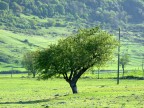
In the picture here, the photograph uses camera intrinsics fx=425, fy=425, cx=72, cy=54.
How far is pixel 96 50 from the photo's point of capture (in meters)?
70.8

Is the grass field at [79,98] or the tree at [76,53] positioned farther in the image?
the tree at [76,53]

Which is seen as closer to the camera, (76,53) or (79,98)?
(79,98)

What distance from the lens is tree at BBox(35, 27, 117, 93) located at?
69.6 metres

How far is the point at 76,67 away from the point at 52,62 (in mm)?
4422

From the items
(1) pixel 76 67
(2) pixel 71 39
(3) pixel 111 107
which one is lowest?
(3) pixel 111 107

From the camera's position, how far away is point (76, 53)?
70.1 metres

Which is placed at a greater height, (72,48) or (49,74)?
(72,48)

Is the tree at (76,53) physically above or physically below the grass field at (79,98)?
above

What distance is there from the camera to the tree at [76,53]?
6962 centimetres

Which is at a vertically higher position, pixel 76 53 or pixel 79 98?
pixel 76 53

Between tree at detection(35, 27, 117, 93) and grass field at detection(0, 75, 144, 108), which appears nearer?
grass field at detection(0, 75, 144, 108)

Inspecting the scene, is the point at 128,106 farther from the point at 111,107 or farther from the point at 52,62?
the point at 52,62

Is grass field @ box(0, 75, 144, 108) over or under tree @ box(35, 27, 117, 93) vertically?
under

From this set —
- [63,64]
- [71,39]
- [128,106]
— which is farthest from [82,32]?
[128,106]
